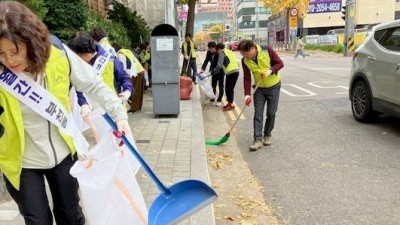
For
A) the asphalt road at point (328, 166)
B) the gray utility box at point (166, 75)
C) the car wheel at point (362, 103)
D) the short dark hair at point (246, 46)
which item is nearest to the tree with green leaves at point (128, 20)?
the gray utility box at point (166, 75)

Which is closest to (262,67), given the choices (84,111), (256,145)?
(256,145)

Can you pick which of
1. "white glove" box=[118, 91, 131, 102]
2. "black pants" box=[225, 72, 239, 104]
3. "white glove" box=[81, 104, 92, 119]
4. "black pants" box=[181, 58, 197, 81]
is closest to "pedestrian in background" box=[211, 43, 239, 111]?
"black pants" box=[225, 72, 239, 104]

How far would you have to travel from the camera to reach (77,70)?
2451mm

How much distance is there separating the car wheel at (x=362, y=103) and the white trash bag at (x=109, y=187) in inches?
233

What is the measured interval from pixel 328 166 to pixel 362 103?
105 inches

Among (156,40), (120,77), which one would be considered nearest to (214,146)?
(120,77)

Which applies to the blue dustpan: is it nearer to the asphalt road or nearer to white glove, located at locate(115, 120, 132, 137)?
white glove, located at locate(115, 120, 132, 137)

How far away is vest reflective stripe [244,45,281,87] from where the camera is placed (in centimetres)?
620

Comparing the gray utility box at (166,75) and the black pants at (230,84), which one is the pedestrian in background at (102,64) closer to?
the gray utility box at (166,75)

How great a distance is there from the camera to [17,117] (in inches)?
86.9

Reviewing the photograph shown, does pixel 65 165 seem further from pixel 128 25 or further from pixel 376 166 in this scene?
pixel 128 25

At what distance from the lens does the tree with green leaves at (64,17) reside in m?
7.48

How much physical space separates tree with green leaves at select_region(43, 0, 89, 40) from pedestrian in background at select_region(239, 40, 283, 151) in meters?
3.08

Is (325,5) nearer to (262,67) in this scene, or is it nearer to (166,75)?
(166,75)
